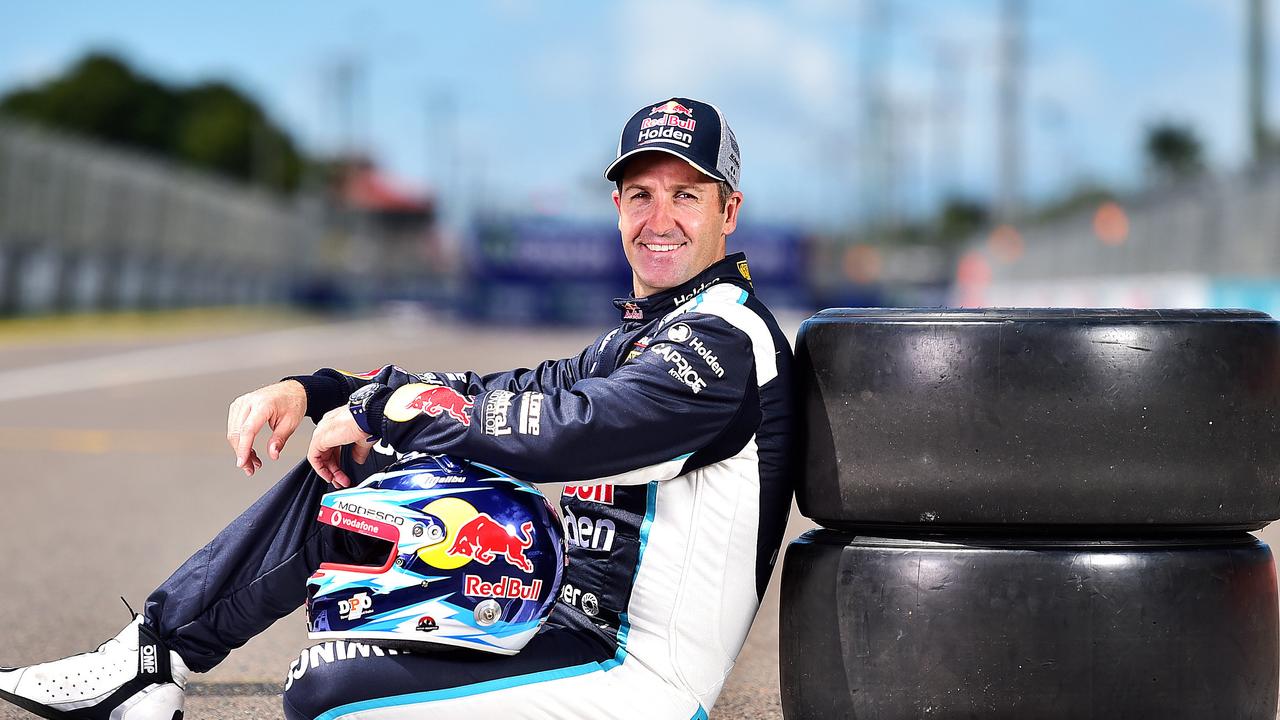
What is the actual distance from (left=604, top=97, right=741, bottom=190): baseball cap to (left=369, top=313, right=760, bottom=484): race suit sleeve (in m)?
0.43

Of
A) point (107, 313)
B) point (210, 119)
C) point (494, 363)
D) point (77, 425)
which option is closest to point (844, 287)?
point (107, 313)

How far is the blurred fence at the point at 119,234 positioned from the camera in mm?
40375

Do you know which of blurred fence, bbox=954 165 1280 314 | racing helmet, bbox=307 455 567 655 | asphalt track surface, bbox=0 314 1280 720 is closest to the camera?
racing helmet, bbox=307 455 567 655

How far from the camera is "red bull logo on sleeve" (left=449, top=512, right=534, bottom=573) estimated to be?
326 centimetres

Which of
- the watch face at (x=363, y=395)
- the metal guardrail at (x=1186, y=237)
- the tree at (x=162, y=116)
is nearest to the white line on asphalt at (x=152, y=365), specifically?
the metal guardrail at (x=1186, y=237)

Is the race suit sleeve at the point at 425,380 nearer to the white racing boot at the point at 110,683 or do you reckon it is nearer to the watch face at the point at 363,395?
the watch face at the point at 363,395

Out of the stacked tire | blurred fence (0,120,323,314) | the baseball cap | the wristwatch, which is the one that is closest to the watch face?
the wristwatch

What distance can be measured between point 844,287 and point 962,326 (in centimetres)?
5176

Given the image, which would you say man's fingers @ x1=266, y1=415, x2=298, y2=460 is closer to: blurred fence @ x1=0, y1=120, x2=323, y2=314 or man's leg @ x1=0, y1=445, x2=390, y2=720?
man's leg @ x1=0, y1=445, x2=390, y2=720

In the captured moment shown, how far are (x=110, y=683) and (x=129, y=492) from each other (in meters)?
6.55

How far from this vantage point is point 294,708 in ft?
11.2

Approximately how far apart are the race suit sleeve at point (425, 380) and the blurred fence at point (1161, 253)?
11.9m

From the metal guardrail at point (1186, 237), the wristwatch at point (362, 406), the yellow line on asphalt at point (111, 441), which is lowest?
the yellow line on asphalt at point (111, 441)

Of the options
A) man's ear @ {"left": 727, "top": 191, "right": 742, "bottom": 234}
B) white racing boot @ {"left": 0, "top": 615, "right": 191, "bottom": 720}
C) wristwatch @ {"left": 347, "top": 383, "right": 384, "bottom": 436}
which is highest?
man's ear @ {"left": 727, "top": 191, "right": 742, "bottom": 234}
